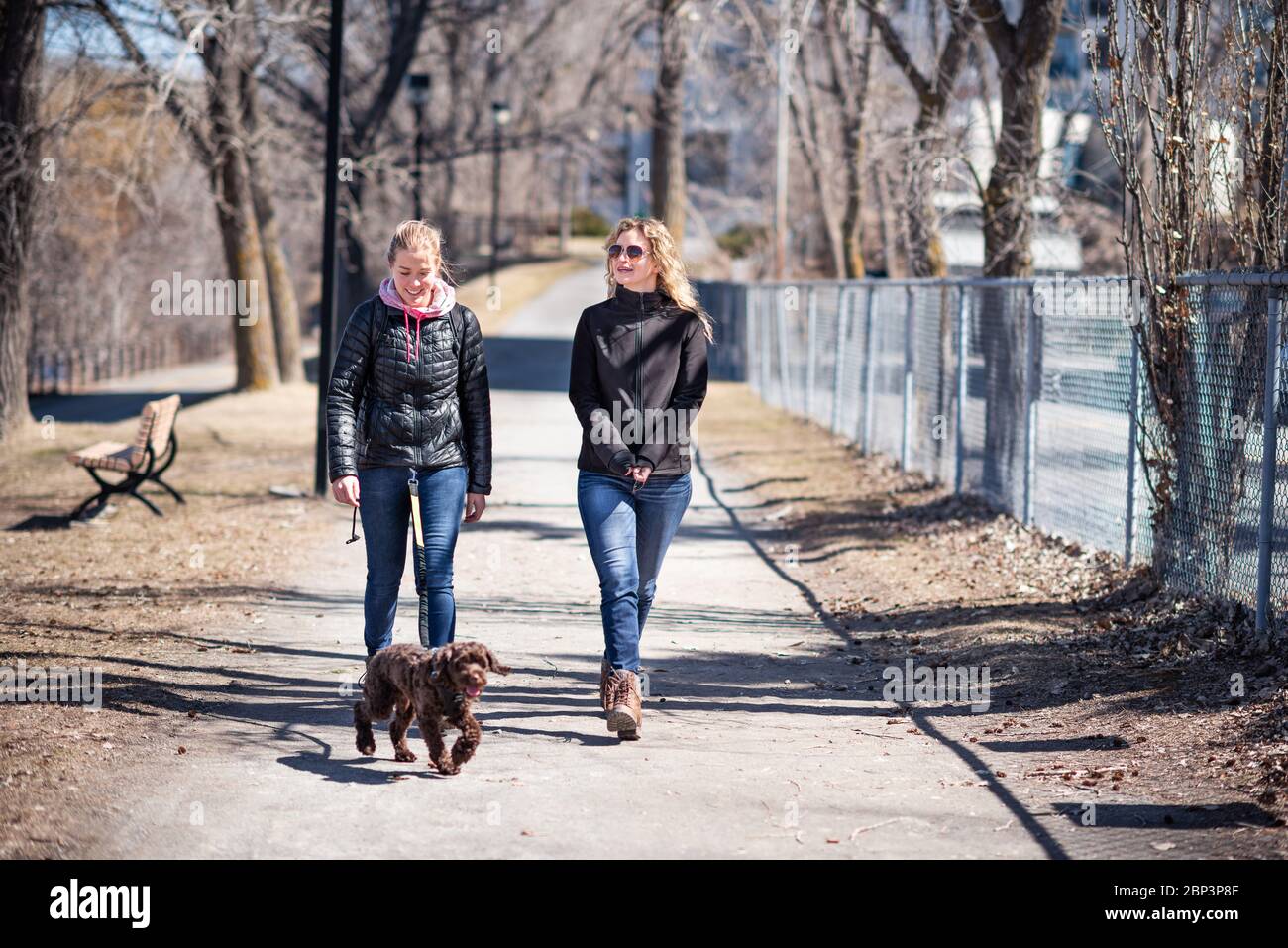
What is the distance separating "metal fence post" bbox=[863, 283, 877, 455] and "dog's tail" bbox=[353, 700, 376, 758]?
12.2 metres

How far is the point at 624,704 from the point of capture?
247 inches

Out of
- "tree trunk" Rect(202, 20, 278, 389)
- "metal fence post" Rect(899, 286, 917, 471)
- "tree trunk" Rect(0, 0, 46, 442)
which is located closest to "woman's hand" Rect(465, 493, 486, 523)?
"metal fence post" Rect(899, 286, 917, 471)

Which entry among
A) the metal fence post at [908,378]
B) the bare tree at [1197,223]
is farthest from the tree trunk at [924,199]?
the bare tree at [1197,223]

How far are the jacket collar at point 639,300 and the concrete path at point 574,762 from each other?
5.92 feet

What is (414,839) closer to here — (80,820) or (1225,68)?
(80,820)

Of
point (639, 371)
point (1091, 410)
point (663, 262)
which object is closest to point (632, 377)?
point (639, 371)

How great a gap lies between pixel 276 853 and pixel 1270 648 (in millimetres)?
4710

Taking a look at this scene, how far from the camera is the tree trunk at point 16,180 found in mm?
17281

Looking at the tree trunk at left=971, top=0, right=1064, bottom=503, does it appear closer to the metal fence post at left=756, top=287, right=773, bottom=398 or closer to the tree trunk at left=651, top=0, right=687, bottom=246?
the metal fence post at left=756, top=287, right=773, bottom=398

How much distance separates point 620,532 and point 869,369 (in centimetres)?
1157

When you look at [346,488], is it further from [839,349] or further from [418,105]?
[418,105]

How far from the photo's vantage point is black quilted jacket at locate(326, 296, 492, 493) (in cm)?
625

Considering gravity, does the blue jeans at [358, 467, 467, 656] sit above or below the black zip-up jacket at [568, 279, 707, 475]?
below

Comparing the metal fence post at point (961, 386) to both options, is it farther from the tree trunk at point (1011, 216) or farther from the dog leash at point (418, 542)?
the dog leash at point (418, 542)
